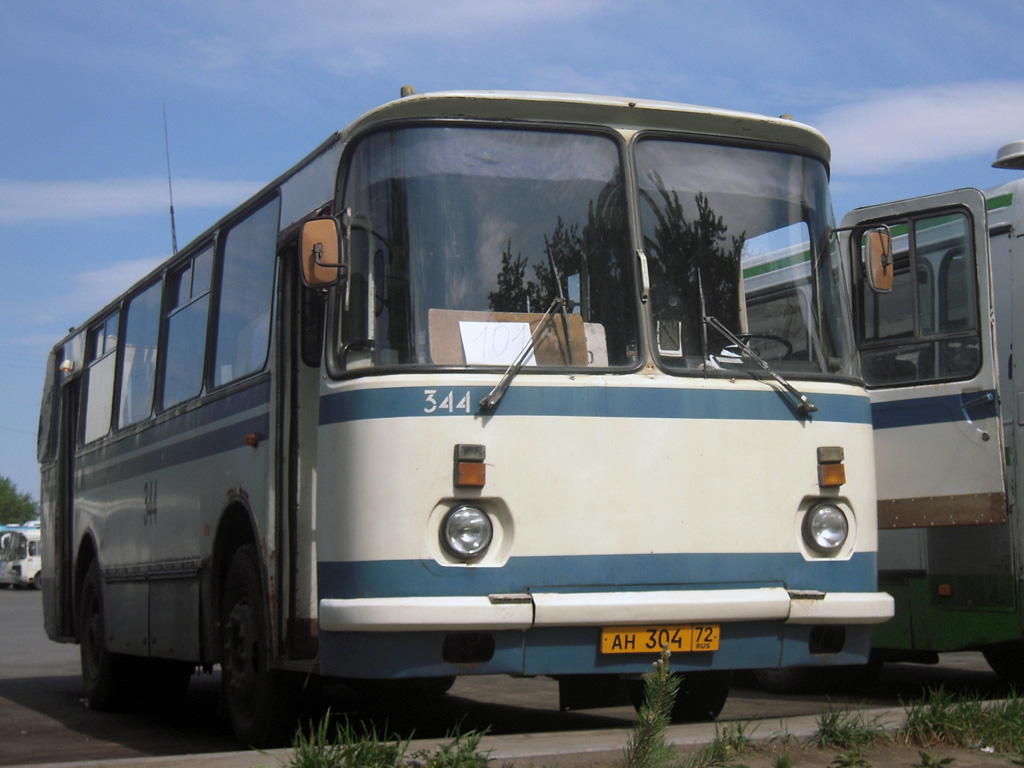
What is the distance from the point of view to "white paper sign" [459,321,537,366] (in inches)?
253

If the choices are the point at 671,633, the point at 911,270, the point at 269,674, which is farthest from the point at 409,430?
the point at 911,270

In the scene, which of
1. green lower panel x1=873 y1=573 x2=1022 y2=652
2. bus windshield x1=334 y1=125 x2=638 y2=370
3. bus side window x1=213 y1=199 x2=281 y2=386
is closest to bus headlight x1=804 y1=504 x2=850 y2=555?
bus windshield x1=334 y1=125 x2=638 y2=370

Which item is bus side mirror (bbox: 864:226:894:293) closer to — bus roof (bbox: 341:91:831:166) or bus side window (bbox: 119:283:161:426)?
bus roof (bbox: 341:91:831:166)

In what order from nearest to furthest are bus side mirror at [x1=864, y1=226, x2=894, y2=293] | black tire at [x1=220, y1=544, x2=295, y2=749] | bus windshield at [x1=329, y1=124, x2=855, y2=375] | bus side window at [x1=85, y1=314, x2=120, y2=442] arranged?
bus windshield at [x1=329, y1=124, x2=855, y2=375] < bus side mirror at [x1=864, y1=226, x2=894, y2=293] < black tire at [x1=220, y1=544, x2=295, y2=749] < bus side window at [x1=85, y1=314, x2=120, y2=442]

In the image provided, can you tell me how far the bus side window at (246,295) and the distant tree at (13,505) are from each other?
5429 inches

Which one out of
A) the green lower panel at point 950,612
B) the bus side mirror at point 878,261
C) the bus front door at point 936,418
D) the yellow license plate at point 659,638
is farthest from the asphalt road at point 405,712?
the bus side mirror at point 878,261

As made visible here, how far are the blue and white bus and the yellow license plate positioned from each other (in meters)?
0.01

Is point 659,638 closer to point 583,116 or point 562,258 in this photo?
point 562,258

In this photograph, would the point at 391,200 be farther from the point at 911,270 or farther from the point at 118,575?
the point at 118,575

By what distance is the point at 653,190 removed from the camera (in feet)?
22.6

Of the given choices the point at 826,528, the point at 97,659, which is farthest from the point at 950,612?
the point at 97,659

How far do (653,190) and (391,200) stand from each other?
124cm

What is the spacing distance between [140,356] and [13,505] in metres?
141

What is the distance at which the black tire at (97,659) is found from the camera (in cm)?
1165
